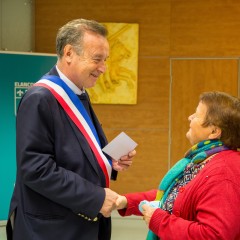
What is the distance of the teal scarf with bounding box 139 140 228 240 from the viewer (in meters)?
1.50

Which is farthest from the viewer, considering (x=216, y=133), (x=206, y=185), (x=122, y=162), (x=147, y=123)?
(x=147, y=123)

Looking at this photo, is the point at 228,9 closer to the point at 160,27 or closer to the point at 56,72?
the point at 160,27

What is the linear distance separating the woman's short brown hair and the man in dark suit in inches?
19.9

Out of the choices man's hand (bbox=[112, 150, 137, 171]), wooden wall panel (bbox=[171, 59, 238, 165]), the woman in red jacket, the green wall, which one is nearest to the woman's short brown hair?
the woman in red jacket

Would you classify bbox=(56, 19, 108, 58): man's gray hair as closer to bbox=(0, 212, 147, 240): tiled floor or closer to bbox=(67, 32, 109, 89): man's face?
bbox=(67, 32, 109, 89): man's face

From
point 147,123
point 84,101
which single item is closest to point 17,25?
point 147,123

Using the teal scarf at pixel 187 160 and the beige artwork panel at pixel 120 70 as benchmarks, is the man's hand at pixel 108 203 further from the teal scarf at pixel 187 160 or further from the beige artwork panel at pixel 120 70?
the beige artwork panel at pixel 120 70

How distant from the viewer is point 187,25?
194 inches

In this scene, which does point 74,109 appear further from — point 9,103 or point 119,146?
point 9,103

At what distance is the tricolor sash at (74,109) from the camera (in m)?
1.63

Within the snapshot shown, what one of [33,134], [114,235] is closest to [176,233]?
[33,134]

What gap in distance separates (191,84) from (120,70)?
36.8 inches

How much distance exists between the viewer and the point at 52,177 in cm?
147

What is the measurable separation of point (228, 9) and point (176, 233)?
4014 millimetres
